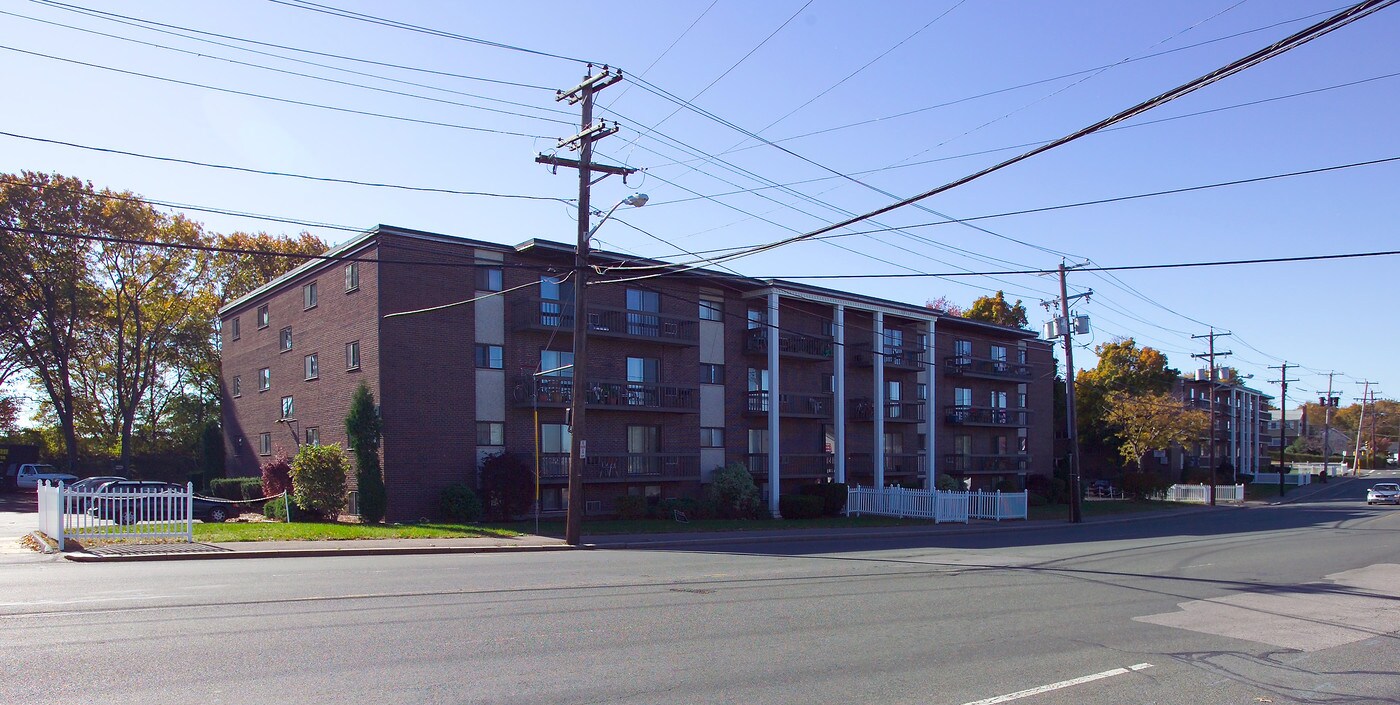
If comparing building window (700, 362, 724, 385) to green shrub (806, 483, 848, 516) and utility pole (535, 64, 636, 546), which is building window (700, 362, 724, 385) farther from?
utility pole (535, 64, 636, 546)

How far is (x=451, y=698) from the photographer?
7137 millimetres

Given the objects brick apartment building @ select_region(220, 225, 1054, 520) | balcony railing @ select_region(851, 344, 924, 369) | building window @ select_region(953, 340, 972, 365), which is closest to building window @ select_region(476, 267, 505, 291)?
brick apartment building @ select_region(220, 225, 1054, 520)

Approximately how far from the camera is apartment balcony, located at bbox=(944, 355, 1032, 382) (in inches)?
1925

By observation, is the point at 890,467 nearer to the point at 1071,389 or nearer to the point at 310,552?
the point at 1071,389

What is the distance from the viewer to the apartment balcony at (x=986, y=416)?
48844 mm

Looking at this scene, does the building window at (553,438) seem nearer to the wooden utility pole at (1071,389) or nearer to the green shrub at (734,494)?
the green shrub at (734,494)

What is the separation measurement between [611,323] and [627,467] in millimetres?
5200

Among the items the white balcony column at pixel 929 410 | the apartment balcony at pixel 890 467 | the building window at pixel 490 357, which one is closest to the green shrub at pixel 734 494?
the apartment balcony at pixel 890 467

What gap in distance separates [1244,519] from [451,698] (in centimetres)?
4272

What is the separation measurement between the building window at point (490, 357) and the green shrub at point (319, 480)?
5.35 metres

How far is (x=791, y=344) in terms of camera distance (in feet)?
129

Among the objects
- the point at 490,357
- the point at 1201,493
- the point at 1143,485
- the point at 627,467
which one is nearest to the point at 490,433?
the point at 490,357

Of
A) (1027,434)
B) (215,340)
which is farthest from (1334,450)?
(215,340)

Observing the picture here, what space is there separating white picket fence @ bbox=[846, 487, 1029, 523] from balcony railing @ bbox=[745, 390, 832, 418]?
3.62m
